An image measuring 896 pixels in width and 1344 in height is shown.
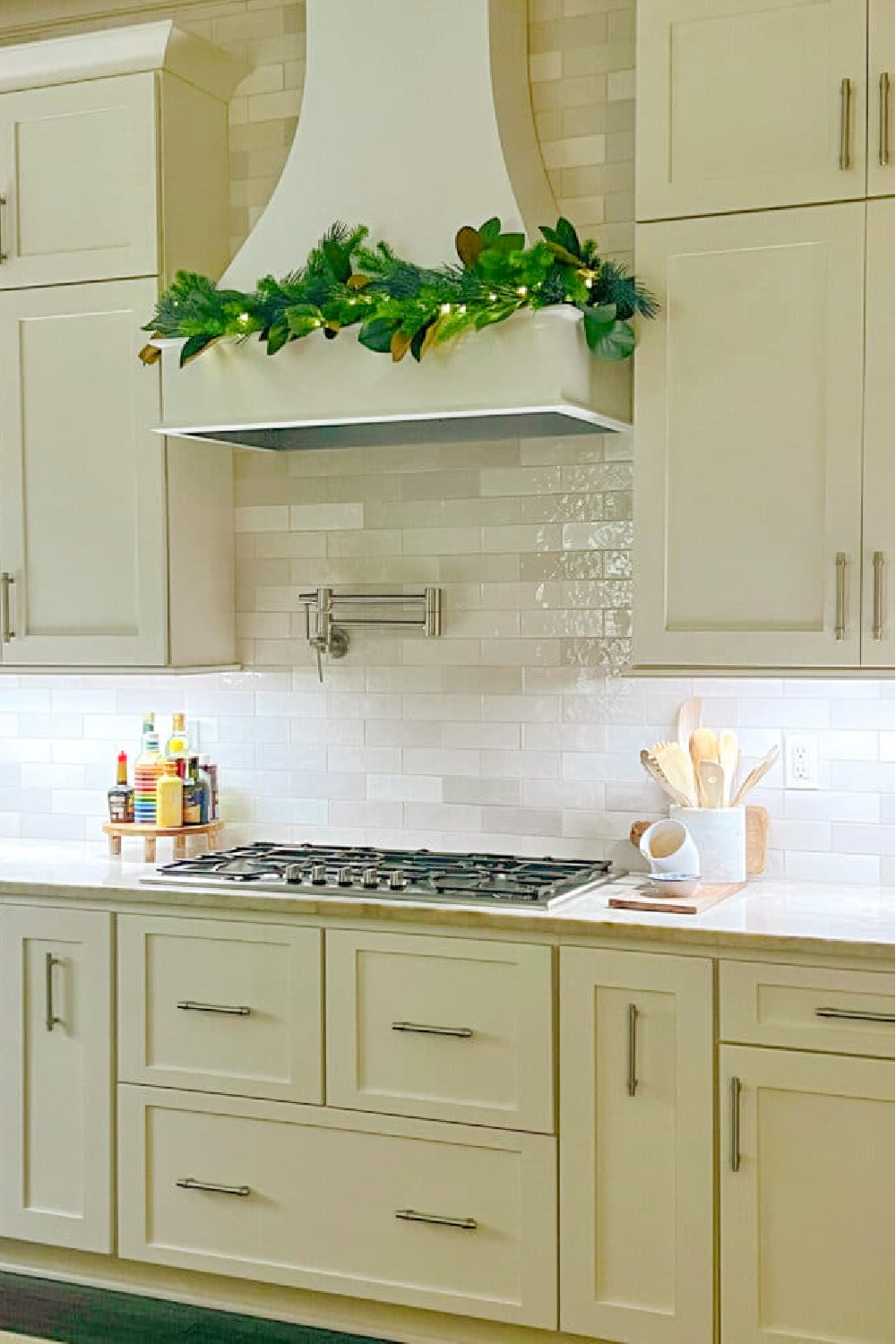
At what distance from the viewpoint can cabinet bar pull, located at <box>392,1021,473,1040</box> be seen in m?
3.23

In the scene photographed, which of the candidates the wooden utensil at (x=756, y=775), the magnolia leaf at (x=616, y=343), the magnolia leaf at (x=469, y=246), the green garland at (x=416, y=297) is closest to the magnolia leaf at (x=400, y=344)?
the green garland at (x=416, y=297)

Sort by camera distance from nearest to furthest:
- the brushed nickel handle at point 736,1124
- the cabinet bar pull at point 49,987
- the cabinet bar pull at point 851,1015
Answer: the cabinet bar pull at point 851,1015, the brushed nickel handle at point 736,1124, the cabinet bar pull at point 49,987

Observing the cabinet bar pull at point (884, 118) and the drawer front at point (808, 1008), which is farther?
the cabinet bar pull at point (884, 118)

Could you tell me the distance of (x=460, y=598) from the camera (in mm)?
3881

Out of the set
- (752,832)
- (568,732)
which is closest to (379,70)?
(568,732)

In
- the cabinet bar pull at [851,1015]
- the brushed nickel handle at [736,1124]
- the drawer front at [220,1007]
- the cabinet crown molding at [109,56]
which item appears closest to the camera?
the cabinet bar pull at [851,1015]

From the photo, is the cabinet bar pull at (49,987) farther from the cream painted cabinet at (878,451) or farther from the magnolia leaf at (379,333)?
the cream painted cabinet at (878,451)

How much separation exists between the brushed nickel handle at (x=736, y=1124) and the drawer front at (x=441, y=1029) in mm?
349

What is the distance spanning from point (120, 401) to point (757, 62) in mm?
1565

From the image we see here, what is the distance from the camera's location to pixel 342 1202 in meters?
3.34

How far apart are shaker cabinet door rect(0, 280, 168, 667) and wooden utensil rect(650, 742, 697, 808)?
115 centimetres

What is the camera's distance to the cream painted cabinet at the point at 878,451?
10.3 ft

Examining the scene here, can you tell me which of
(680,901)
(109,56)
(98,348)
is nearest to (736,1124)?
(680,901)

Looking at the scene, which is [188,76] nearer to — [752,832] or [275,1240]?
[752,832]
